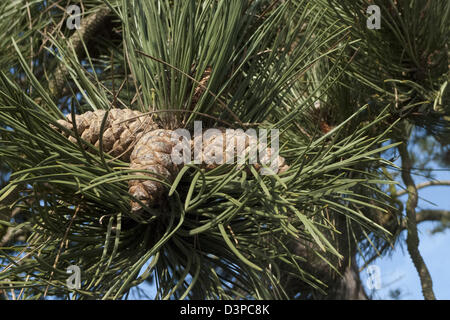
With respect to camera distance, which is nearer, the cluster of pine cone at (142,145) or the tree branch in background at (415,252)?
the cluster of pine cone at (142,145)

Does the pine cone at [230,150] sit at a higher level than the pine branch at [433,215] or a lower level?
higher

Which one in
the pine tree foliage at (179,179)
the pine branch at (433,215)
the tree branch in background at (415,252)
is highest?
the pine tree foliage at (179,179)

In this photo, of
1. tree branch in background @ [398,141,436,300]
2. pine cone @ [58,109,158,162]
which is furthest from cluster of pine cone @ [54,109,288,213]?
tree branch in background @ [398,141,436,300]

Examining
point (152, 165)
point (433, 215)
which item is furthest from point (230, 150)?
point (433, 215)

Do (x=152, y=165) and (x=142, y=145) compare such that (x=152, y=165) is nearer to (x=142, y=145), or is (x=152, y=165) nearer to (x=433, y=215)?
(x=142, y=145)

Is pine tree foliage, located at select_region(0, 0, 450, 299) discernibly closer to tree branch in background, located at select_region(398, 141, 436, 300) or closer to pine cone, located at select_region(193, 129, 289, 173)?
pine cone, located at select_region(193, 129, 289, 173)

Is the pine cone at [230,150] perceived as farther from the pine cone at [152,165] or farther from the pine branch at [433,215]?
the pine branch at [433,215]

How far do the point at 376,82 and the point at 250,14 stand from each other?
29cm

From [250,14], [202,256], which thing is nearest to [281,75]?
[250,14]

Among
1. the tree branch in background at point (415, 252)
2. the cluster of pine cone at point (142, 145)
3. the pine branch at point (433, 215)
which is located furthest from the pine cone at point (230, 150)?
the pine branch at point (433, 215)

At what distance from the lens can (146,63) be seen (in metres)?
0.60

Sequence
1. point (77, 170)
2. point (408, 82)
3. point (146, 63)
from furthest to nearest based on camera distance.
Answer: point (408, 82), point (146, 63), point (77, 170)

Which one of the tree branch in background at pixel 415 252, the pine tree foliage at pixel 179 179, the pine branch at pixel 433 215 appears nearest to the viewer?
the pine tree foliage at pixel 179 179
